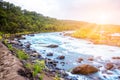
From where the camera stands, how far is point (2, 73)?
408 inches

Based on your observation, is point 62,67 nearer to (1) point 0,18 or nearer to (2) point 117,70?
(2) point 117,70

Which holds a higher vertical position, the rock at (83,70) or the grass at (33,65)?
the grass at (33,65)

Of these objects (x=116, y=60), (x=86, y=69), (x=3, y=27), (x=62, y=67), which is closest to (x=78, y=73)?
(x=86, y=69)

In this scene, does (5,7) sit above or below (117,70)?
above

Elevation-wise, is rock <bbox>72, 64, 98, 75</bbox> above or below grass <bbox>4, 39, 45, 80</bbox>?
below

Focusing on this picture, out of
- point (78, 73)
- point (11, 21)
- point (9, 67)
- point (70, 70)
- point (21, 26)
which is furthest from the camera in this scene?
point (21, 26)

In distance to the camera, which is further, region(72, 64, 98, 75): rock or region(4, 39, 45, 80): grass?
region(72, 64, 98, 75): rock

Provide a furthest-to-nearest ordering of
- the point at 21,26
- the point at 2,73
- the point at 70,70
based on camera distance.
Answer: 1. the point at 21,26
2. the point at 70,70
3. the point at 2,73

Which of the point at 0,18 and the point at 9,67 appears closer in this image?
the point at 9,67

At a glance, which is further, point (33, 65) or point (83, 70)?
point (83, 70)

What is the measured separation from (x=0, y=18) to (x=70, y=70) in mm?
54675

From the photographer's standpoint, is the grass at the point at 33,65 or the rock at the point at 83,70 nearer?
the grass at the point at 33,65

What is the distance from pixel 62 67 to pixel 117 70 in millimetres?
6293

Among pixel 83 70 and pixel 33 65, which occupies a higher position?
pixel 33 65
